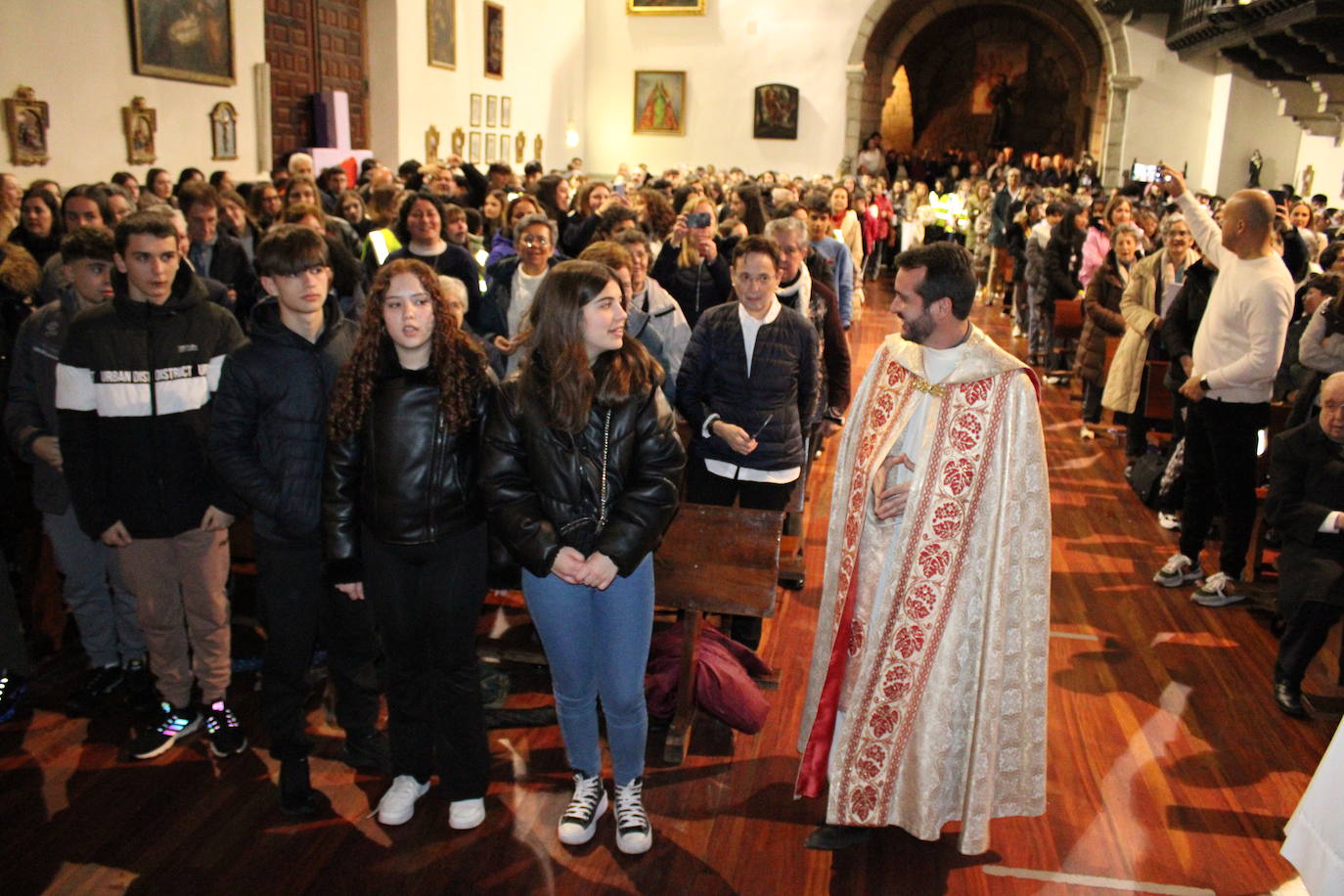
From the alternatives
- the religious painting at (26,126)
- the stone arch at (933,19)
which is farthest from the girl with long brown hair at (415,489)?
the stone arch at (933,19)

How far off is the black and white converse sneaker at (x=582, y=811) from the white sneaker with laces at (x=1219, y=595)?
3.21 m

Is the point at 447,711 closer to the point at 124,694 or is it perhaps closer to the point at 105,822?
the point at 105,822

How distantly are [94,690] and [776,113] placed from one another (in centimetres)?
2088

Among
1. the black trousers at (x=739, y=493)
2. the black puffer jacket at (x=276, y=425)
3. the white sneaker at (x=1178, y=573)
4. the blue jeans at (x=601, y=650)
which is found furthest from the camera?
the white sneaker at (x=1178, y=573)

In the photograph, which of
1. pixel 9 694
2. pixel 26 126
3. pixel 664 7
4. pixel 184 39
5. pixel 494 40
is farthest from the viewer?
pixel 664 7

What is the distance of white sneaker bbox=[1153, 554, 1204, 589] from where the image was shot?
534cm

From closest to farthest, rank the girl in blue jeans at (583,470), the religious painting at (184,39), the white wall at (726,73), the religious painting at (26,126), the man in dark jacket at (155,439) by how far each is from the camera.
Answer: the girl in blue jeans at (583,470), the man in dark jacket at (155,439), the religious painting at (26,126), the religious painting at (184,39), the white wall at (726,73)

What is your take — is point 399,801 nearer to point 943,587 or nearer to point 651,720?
point 651,720

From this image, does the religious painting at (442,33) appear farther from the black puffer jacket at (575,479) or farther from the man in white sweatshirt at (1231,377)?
the black puffer jacket at (575,479)

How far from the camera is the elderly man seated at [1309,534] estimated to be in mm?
4098

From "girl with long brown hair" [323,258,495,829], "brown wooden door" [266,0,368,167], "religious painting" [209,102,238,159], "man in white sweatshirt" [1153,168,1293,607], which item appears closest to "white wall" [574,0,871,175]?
"brown wooden door" [266,0,368,167]

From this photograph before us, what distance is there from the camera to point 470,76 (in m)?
17.2

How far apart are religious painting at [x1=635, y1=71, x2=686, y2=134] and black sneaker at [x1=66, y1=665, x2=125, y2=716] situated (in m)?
20.8

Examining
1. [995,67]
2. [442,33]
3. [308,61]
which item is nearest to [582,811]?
[308,61]
